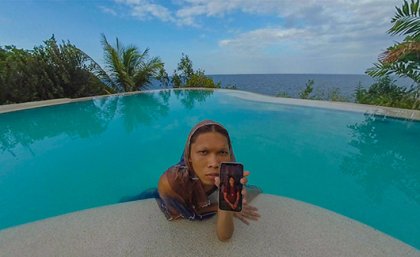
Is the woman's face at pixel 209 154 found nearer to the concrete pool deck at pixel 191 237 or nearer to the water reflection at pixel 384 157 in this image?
the concrete pool deck at pixel 191 237

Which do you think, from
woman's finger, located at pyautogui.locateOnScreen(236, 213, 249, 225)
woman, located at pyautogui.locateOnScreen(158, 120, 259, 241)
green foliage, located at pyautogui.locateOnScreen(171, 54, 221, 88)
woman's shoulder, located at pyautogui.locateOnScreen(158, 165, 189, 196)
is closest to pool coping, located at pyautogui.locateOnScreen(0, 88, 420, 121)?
green foliage, located at pyautogui.locateOnScreen(171, 54, 221, 88)

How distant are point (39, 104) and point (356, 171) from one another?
36.5 feet

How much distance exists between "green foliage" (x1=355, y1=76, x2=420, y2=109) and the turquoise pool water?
1.76m

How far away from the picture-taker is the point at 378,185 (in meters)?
3.69

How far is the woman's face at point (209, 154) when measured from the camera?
1331mm

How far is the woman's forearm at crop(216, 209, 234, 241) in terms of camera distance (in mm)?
1439

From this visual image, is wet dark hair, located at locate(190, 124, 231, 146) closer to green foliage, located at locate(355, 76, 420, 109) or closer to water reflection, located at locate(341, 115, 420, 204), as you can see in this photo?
water reflection, located at locate(341, 115, 420, 204)

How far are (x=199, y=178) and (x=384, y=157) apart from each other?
5.00m

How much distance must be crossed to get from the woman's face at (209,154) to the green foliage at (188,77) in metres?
14.4

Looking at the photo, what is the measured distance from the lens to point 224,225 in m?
1.53

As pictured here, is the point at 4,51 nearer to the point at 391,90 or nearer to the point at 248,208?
the point at 248,208

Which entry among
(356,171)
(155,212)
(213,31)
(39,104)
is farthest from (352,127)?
(213,31)

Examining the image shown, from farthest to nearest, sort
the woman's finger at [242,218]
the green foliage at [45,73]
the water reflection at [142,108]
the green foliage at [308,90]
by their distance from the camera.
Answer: the green foliage at [308,90] < the green foliage at [45,73] < the water reflection at [142,108] < the woman's finger at [242,218]

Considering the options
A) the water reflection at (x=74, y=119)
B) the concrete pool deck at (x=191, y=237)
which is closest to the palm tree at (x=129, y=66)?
the water reflection at (x=74, y=119)
